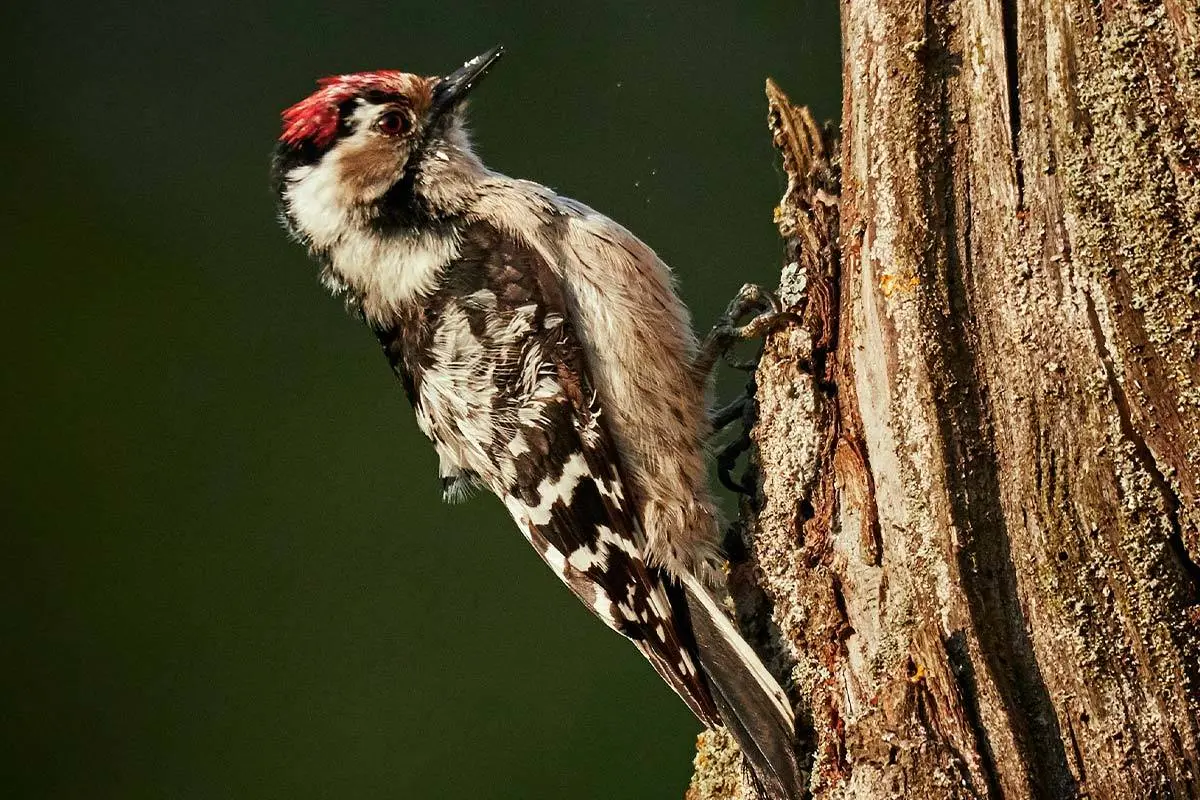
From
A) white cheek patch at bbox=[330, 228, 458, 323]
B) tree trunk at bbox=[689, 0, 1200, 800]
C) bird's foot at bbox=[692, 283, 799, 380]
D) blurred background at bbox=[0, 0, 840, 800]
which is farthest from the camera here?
blurred background at bbox=[0, 0, 840, 800]

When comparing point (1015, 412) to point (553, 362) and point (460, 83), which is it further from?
point (460, 83)

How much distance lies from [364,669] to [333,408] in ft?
3.18

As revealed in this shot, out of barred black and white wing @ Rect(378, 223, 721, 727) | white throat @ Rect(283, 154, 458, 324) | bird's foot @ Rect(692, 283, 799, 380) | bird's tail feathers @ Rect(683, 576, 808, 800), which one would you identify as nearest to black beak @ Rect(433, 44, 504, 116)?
white throat @ Rect(283, 154, 458, 324)

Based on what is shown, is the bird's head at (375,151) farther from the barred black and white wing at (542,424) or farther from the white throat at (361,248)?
the barred black and white wing at (542,424)

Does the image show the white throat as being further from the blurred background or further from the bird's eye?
the blurred background

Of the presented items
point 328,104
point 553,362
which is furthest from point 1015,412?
point 328,104

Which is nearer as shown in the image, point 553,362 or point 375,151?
point 553,362

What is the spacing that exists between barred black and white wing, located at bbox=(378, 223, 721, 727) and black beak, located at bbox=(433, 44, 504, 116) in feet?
1.37

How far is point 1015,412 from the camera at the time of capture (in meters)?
1.72

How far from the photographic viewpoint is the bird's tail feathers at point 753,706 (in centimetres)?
201

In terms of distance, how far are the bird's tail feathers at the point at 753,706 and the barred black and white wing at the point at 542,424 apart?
10cm

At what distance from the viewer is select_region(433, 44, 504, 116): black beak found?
2.92 metres

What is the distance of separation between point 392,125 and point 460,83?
21 centimetres

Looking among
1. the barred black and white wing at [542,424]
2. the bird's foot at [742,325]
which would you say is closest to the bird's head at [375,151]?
the barred black and white wing at [542,424]
